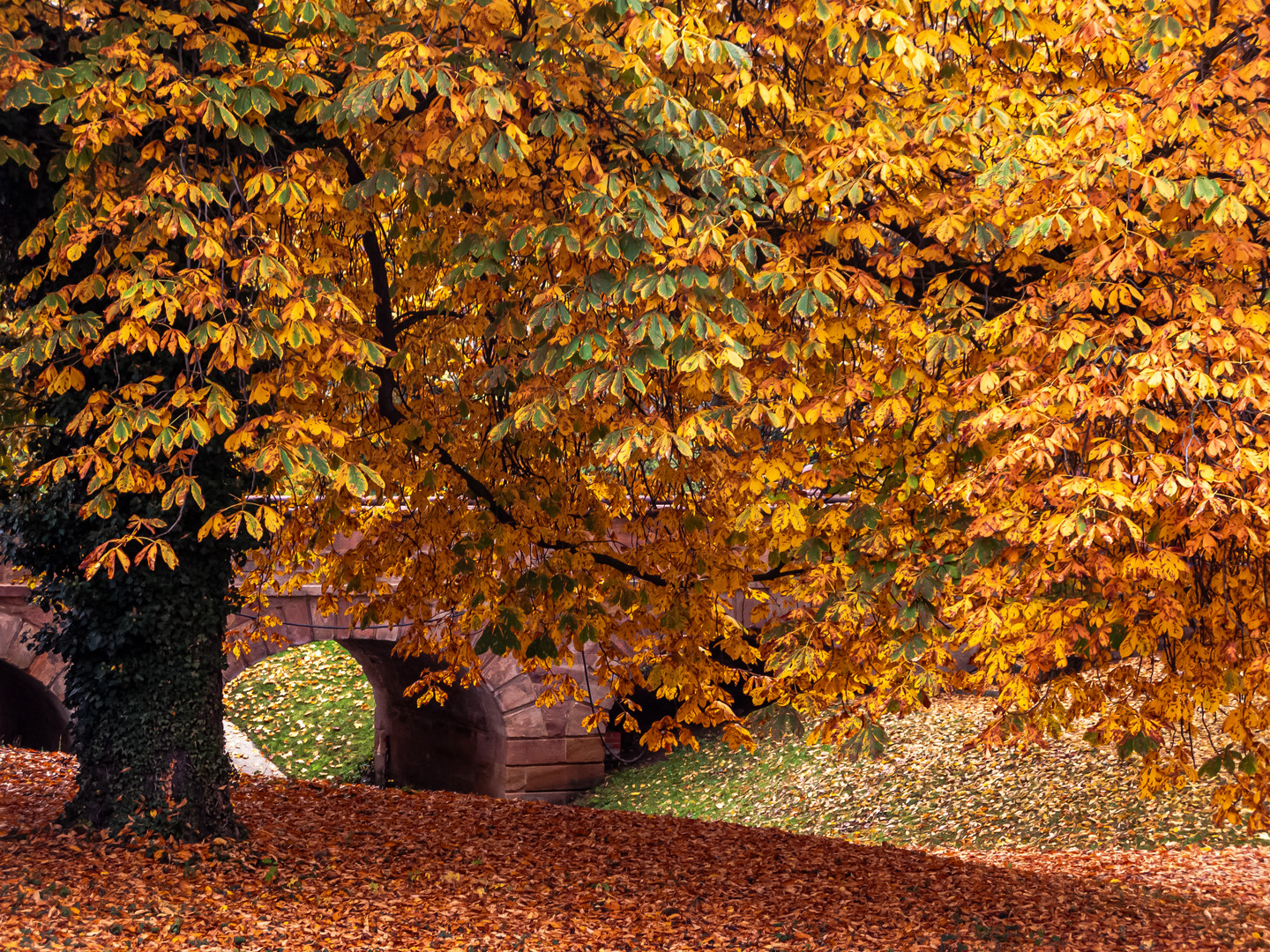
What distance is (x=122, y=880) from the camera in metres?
6.43

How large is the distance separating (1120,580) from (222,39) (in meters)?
4.80

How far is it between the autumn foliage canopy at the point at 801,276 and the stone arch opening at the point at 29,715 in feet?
37.4

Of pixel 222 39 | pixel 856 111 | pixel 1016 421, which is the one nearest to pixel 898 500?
pixel 1016 421

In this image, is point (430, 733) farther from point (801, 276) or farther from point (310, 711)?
point (801, 276)

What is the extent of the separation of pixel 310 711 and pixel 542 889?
14495 mm

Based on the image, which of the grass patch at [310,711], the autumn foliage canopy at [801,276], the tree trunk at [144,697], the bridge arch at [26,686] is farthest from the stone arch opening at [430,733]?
the autumn foliage canopy at [801,276]

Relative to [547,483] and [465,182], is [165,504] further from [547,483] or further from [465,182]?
[547,483]

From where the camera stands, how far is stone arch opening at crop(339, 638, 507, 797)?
16000 mm

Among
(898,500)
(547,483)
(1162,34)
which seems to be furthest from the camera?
(547,483)

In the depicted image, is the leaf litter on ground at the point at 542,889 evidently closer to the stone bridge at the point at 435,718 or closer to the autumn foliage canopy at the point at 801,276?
the autumn foliage canopy at the point at 801,276

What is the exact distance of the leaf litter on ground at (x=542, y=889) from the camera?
628 centimetres

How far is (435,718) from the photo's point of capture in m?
17.7

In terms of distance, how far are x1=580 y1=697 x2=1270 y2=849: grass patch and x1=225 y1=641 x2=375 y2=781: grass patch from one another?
489 centimetres

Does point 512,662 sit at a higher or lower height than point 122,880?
higher
